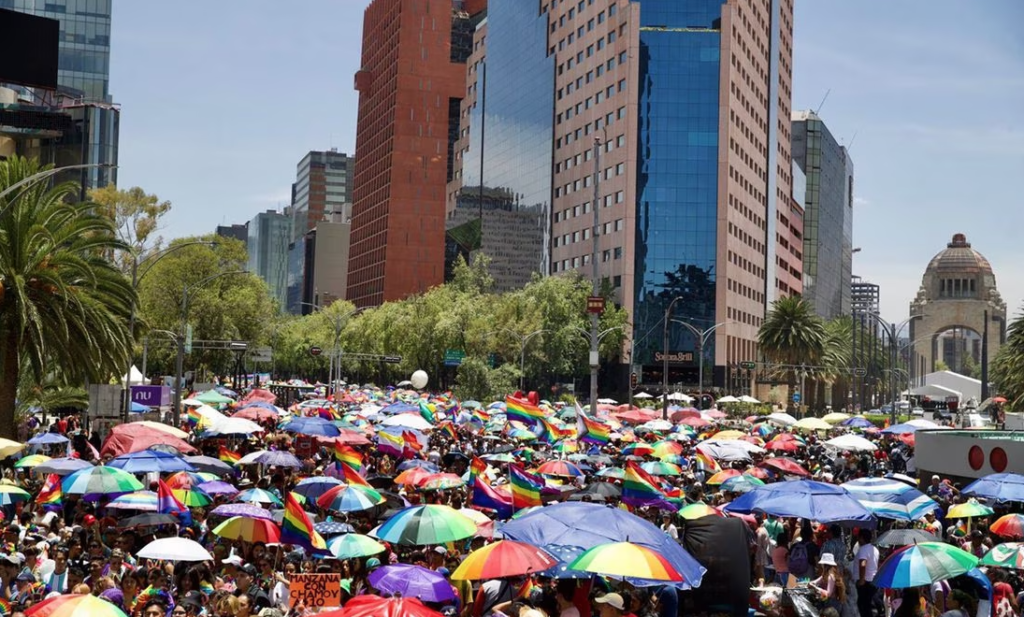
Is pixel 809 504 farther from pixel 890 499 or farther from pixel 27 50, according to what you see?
pixel 27 50

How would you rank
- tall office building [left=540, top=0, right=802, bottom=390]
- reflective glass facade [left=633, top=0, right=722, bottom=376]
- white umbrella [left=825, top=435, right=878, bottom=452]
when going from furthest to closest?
tall office building [left=540, top=0, right=802, bottom=390] < reflective glass facade [left=633, top=0, right=722, bottom=376] < white umbrella [left=825, top=435, right=878, bottom=452]

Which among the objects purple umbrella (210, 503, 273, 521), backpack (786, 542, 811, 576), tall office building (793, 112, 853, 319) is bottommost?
backpack (786, 542, 811, 576)

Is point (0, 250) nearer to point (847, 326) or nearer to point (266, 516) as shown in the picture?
point (266, 516)

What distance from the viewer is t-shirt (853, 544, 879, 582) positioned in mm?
16672

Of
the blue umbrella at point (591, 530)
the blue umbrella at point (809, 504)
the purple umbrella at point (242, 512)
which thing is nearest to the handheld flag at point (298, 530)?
the purple umbrella at point (242, 512)

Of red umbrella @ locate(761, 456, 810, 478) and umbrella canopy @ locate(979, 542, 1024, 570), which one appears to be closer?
umbrella canopy @ locate(979, 542, 1024, 570)

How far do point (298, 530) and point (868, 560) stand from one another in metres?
7.76

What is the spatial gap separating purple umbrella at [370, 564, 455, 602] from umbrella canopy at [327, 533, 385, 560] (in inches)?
63.6

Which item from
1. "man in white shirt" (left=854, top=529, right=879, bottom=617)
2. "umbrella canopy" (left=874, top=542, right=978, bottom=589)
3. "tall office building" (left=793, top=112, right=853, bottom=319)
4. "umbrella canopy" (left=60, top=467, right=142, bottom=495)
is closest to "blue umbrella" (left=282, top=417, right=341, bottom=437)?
"umbrella canopy" (left=60, top=467, right=142, bottom=495)

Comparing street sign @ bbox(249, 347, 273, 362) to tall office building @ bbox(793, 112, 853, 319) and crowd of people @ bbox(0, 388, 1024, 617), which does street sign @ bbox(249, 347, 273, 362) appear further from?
tall office building @ bbox(793, 112, 853, 319)

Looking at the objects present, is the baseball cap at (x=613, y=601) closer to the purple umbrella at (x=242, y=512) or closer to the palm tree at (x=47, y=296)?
the purple umbrella at (x=242, y=512)

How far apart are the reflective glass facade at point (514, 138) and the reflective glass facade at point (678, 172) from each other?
Answer: 17827 millimetres

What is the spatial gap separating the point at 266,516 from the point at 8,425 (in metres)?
17.1

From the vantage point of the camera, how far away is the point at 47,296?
3027 cm
